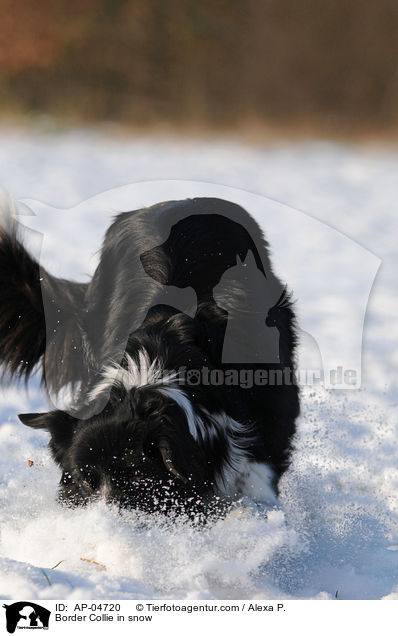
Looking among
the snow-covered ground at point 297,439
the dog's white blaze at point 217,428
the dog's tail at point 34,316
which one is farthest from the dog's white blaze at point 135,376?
the dog's tail at point 34,316

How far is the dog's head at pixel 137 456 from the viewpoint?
2434 millimetres

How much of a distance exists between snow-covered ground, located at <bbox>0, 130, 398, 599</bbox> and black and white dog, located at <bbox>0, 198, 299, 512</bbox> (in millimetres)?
136

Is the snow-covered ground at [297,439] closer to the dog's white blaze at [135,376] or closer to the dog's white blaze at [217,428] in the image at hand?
the dog's white blaze at [217,428]

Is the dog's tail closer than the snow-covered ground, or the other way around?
the snow-covered ground

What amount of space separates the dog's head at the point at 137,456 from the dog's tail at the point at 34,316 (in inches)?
33.8

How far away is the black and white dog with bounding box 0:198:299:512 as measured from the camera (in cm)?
249

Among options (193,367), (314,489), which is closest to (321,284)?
(314,489)

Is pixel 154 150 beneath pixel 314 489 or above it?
above

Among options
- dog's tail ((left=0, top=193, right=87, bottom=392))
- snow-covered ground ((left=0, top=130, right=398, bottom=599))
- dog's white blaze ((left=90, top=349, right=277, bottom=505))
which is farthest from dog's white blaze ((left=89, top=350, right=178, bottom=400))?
dog's tail ((left=0, top=193, right=87, bottom=392))

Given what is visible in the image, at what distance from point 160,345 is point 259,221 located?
1073mm

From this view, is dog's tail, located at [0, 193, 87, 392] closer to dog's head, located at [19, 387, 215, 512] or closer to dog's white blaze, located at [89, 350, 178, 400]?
dog's white blaze, located at [89, 350, 178, 400]

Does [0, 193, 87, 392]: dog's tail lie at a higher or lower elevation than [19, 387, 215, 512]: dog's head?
higher
